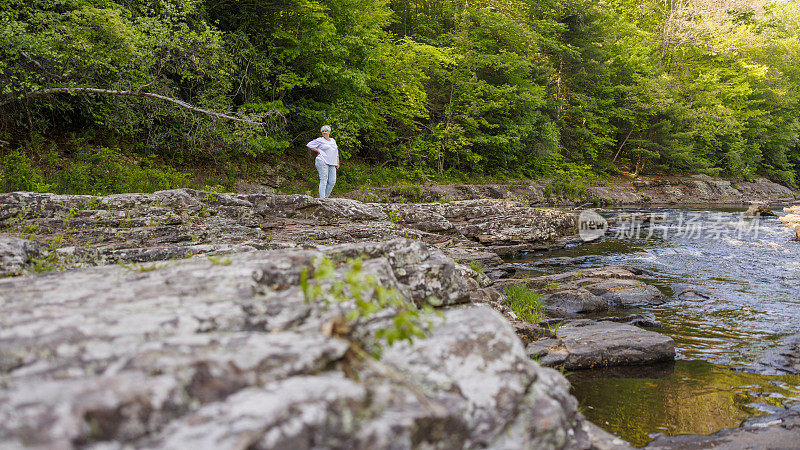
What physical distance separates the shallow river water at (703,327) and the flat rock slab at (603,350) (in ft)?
0.53

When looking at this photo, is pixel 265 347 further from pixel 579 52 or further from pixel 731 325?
pixel 579 52

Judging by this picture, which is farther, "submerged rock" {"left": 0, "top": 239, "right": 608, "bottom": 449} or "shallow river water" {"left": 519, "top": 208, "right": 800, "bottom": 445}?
"shallow river water" {"left": 519, "top": 208, "right": 800, "bottom": 445}

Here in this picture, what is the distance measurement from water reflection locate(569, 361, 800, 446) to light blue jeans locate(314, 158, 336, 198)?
8654 millimetres

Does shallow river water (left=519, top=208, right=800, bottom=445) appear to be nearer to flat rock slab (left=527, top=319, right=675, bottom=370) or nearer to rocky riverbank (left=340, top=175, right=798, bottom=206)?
flat rock slab (left=527, top=319, right=675, bottom=370)

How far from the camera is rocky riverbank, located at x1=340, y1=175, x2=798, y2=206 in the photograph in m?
19.2

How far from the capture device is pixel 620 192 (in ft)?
93.1

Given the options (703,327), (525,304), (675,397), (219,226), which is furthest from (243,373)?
(703,327)

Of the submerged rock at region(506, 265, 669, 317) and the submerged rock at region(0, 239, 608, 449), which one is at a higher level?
the submerged rock at region(0, 239, 608, 449)

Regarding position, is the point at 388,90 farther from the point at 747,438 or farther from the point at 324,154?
the point at 747,438

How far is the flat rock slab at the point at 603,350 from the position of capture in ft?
17.1

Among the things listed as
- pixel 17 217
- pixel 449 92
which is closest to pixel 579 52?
pixel 449 92

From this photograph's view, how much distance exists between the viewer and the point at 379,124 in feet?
77.9

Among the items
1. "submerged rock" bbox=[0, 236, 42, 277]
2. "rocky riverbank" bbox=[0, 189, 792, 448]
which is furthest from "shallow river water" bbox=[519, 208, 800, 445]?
"submerged rock" bbox=[0, 236, 42, 277]

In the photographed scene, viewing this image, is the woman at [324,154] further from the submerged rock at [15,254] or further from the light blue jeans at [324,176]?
the submerged rock at [15,254]
